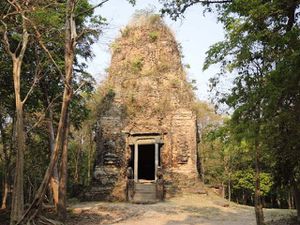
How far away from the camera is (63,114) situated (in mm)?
10344

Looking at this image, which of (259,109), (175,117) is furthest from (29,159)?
(259,109)

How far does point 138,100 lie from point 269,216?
10247 millimetres

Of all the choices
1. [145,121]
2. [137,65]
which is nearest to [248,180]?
[145,121]

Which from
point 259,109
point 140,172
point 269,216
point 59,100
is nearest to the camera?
point 259,109

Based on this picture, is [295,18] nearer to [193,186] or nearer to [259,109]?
[259,109]

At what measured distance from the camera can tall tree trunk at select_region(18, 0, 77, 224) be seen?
9.59 m

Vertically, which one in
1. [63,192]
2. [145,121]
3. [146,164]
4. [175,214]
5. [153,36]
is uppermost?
[153,36]

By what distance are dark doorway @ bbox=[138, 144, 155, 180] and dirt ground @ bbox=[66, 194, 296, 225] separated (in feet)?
22.6

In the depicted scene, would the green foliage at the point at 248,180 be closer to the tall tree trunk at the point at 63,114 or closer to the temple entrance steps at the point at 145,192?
the temple entrance steps at the point at 145,192

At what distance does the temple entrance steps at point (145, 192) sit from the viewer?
63.0ft

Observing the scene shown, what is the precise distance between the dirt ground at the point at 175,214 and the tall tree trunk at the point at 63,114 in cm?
381

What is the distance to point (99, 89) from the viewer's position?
923 inches

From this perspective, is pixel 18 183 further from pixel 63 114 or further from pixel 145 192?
pixel 145 192

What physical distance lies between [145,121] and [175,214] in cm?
737
